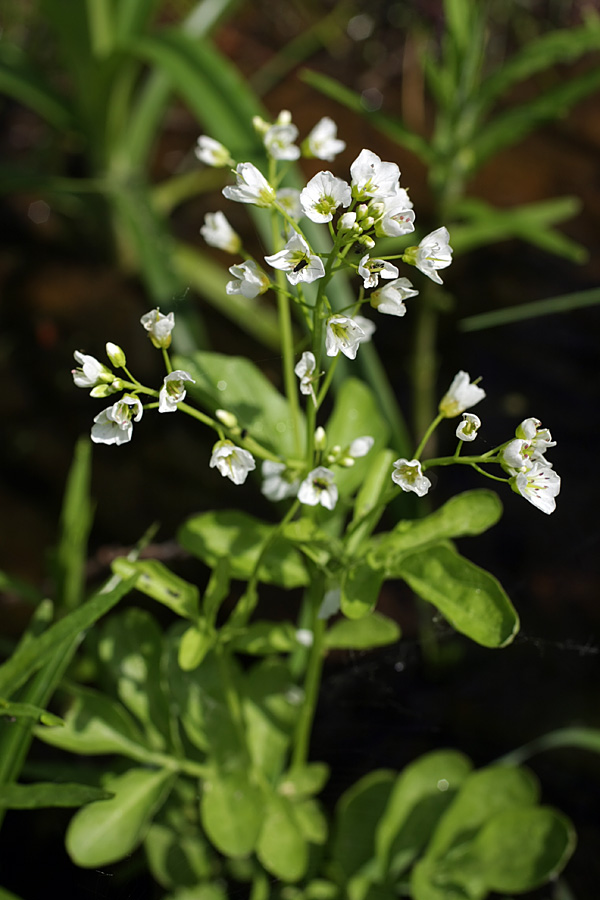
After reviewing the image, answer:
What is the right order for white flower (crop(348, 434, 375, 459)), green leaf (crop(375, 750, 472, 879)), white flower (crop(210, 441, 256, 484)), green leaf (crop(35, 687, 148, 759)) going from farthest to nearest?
green leaf (crop(375, 750, 472, 879)), green leaf (crop(35, 687, 148, 759)), white flower (crop(348, 434, 375, 459)), white flower (crop(210, 441, 256, 484))

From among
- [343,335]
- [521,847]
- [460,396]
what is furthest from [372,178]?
[521,847]

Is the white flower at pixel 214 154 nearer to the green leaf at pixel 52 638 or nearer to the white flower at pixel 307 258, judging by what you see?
the white flower at pixel 307 258

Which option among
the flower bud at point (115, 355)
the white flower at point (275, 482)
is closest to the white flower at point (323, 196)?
the flower bud at point (115, 355)

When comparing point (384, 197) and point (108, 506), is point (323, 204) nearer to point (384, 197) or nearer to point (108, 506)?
point (384, 197)

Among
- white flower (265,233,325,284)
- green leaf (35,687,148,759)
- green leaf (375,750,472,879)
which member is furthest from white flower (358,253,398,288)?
green leaf (375,750,472,879)

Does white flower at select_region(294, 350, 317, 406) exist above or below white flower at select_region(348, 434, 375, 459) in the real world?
above

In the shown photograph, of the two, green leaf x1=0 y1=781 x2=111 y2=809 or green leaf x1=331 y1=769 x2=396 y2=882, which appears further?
green leaf x1=331 y1=769 x2=396 y2=882

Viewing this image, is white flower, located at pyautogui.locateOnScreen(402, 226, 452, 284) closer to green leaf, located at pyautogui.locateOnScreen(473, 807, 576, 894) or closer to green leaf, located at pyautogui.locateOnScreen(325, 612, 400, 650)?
green leaf, located at pyautogui.locateOnScreen(325, 612, 400, 650)
